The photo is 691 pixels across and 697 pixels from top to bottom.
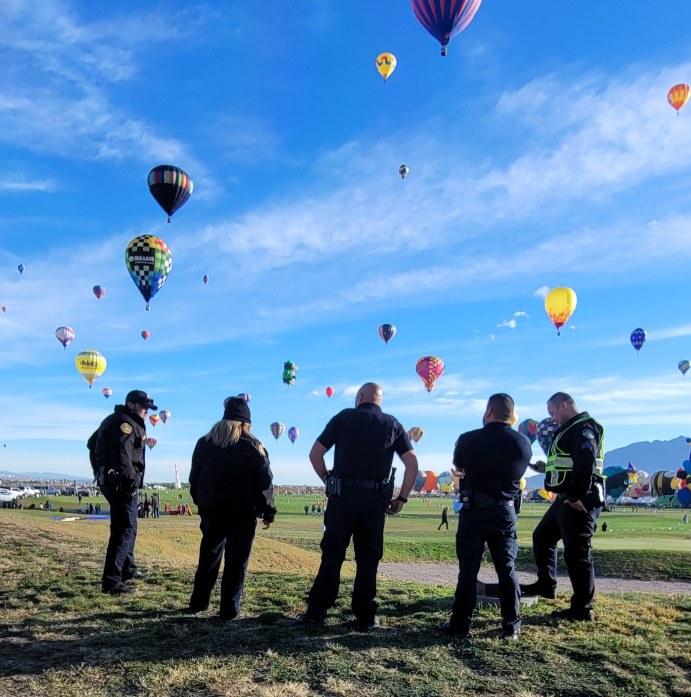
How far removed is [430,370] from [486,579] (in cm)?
3533

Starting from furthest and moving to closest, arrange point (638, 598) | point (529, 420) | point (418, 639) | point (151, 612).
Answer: point (529, 420), point (638, 598), point (151, 612), point (418, 639)

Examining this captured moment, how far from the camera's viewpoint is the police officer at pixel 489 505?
5.95 metres

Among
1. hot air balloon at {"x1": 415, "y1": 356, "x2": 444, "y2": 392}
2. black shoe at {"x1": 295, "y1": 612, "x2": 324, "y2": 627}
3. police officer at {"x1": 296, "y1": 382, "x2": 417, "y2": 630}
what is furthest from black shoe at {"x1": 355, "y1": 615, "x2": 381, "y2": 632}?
hot air balloon at {"x1": 415, "y1": 356, "x2": 444, "y2": 392}

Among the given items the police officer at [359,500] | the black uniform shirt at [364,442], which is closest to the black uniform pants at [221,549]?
the police officer at [359,500]

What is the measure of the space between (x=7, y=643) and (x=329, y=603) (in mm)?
2876

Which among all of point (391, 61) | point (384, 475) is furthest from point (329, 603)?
point (391, 61)

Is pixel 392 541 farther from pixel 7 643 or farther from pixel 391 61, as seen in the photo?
pixel 391 61

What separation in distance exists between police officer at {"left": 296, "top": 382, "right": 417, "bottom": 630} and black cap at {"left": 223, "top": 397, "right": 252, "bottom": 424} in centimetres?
97

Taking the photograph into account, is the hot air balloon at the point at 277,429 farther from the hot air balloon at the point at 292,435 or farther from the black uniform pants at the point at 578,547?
the black uniform pants at the point at 578,547

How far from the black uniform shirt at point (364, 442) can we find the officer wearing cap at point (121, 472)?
9.26 feet

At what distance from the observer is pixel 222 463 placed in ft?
21.7

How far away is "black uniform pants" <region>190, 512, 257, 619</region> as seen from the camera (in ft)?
21.2

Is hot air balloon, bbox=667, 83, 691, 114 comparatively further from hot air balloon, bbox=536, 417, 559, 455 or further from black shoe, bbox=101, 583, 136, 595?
black shoe, bbox=101, 583, 136, 595

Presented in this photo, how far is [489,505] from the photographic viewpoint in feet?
19.9
